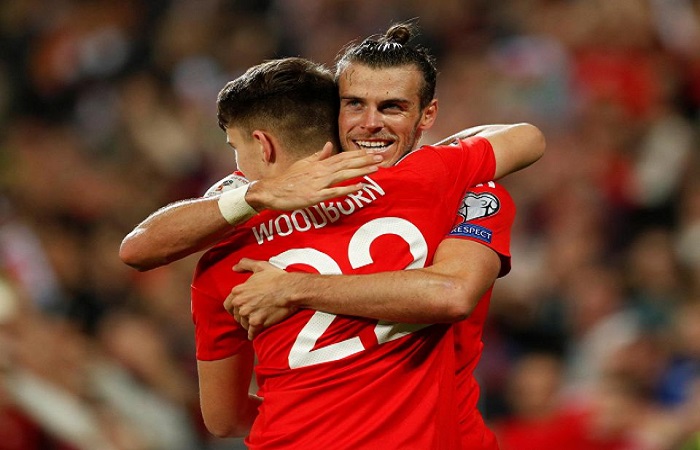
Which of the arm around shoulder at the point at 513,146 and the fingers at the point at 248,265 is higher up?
the arm around shoulder at the point at 513,146

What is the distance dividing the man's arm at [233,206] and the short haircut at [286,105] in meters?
0.14

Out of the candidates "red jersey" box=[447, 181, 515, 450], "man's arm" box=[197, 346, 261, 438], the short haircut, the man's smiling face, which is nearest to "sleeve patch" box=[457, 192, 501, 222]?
"red jersey" box=[447, 181, 515, 450]

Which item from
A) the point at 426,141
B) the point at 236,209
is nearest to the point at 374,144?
the point at 236,209

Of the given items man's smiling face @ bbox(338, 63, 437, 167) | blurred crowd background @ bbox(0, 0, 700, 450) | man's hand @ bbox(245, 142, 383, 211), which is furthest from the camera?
blurred crowd background @ bbox(0, 0, 700, 450)

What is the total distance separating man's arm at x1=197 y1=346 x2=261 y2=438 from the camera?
11.5 ft

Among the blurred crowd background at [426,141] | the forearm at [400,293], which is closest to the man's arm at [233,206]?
the forearm at [400,293]

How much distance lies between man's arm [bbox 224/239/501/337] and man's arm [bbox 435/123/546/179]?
417 millimetres

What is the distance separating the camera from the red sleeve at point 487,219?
129 inches

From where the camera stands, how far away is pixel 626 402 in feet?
19.6

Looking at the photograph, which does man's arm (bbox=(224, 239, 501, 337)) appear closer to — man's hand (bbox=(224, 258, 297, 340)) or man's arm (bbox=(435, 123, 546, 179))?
man's hand (bbox=(224, 258, 297, 340))

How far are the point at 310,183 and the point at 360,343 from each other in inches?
17.7

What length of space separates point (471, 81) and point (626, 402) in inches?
134

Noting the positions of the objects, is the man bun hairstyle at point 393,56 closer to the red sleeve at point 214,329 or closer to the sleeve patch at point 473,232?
the sleeve patch at point 473,232

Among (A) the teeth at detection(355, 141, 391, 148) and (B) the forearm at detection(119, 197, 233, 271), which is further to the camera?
(A) the teeth at detection(355, 141, 391, 148)
